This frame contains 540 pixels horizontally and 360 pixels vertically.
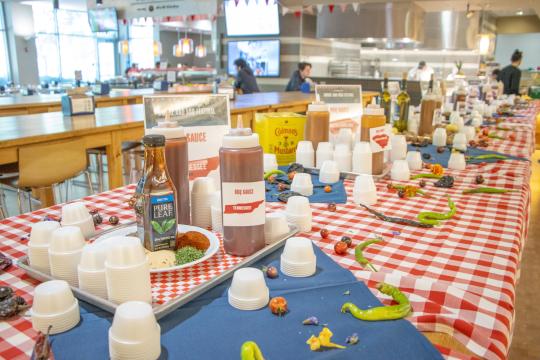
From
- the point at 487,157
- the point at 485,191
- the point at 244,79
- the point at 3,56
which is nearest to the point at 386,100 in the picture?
the point at 487,157

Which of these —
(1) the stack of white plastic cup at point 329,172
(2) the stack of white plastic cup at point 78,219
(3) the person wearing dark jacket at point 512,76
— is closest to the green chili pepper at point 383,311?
(2) the stack of white plastic cup at point 78,219

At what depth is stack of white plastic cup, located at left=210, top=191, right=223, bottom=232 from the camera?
43.1 inches

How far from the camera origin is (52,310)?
0.69 m

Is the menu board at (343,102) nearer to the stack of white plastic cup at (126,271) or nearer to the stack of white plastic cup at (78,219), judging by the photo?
the stack of white plastic cup at (78,219)

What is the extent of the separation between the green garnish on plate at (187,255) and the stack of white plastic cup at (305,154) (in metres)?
0.96

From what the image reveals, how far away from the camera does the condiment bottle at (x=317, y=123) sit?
6.10ft

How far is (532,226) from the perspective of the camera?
145 inches

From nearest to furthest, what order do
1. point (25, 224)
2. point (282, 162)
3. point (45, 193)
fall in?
point (25, 224), point (282, 162), point (45, 193)

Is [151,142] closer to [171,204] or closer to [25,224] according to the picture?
[171,204]

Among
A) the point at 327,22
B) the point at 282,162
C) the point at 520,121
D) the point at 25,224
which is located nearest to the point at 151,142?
the point at 25,224

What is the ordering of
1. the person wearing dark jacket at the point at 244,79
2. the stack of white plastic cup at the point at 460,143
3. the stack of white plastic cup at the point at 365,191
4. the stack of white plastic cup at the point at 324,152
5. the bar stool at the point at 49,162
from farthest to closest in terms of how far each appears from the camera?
the person wearing dark jacket at the point at 244,79, the bar stool at the point at 49,162, the stack of white plastic cup at the point at 460,143, the stack of white plastic cup at the point at 324,152, the stack of white plastic cup at the point at 365,191

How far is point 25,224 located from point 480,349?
112 cm

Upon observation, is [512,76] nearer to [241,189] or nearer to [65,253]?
[241,189]

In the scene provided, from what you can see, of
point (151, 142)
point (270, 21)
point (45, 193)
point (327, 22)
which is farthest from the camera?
point (270, 21)
